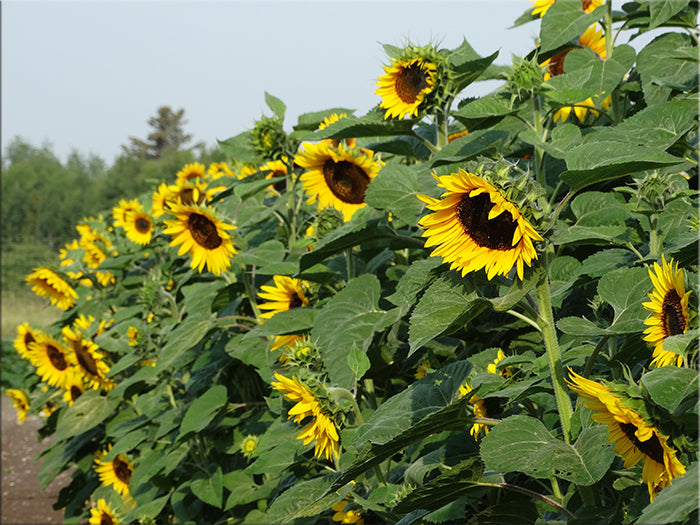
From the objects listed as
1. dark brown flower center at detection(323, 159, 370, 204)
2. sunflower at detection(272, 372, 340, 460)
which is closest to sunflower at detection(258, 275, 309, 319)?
dark brown flower center at detection(323, 159, 370, 204)

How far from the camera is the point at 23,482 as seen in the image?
6590 mm

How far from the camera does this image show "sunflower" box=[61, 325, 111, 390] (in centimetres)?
349

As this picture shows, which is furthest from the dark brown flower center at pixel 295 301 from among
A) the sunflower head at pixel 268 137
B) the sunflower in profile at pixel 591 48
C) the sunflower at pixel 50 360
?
the sunflower at pixel 50 360

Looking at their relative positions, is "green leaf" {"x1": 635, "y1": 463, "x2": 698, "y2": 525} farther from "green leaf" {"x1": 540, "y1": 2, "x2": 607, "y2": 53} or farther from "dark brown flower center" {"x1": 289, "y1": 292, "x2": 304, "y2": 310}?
"dark brown flower center" {"x1": 289, "y1": 292, "x2": 304, "y2": 310}

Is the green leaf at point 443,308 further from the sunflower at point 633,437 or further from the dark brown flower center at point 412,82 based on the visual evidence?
the dark brown flower center at point 412,82

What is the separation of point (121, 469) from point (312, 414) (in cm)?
215

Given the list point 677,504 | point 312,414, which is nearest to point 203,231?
point 312,414

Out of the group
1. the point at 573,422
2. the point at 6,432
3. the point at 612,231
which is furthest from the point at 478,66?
the point at 6,432

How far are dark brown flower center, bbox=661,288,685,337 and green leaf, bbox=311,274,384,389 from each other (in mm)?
664

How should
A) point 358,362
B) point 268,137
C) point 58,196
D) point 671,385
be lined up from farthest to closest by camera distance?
1. point 58,196
2. point 268,137
3. point 358,362
4. point 671,385

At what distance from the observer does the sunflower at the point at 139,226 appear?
396cm

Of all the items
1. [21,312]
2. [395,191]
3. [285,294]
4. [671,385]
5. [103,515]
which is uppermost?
[21,312]

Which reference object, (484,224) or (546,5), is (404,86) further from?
(484,224)

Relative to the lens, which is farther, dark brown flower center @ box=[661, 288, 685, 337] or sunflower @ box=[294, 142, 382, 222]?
sunflower @ box=[294, 142, 382, 222]
